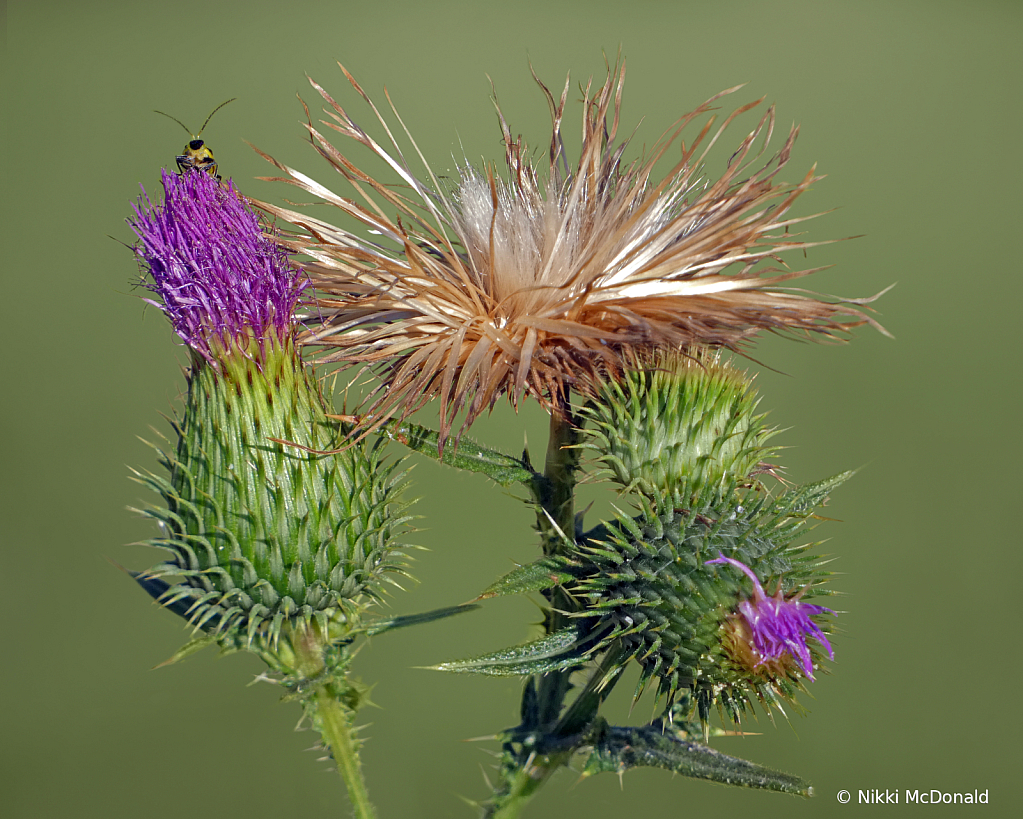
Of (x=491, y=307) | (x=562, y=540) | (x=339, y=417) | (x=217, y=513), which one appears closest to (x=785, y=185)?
(x=491, y=307)

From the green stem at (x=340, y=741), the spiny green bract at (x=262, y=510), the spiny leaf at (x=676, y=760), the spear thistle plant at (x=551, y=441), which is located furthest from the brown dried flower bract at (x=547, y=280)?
the spiny leaf at (x=676, y=760)

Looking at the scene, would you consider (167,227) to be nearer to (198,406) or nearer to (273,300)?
(273,300)

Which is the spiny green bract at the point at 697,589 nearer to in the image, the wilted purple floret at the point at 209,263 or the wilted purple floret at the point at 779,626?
the wilted purple floret at the point at 779,626

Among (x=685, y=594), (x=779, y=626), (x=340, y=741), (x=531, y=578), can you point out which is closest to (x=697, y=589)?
(x=685, y=594)

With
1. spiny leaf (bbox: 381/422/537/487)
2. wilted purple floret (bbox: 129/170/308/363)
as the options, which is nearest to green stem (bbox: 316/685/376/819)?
spiny leaf (bbox: 381/422/537/487)

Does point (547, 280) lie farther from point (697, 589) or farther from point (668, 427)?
point (697, 589)

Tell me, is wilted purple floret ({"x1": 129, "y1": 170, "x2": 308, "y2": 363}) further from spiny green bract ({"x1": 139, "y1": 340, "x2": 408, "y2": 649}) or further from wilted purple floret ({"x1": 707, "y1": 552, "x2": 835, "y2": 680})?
wilted purple floret ({"x1": 707, "y1": 552, "x2": 835, "y2": 680})

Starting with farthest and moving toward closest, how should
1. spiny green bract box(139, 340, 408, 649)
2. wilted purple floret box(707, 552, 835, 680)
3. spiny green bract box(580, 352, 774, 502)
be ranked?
spiny green bract box(580, 352, 774, 502) < spiny green bract box(139, 340, 408, 649) < wilted purple floret box(707, 552, 835, 680)
